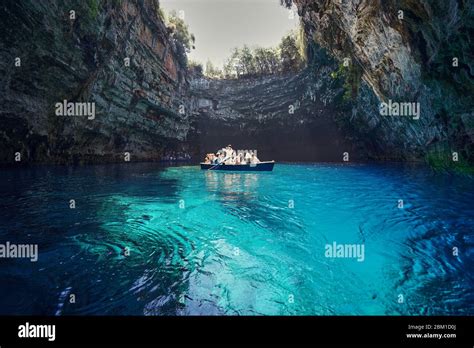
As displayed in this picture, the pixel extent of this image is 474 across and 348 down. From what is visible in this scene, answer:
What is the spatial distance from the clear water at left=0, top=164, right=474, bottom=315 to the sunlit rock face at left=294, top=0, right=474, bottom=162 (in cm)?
562

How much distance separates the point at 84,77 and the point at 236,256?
18224 millimetres

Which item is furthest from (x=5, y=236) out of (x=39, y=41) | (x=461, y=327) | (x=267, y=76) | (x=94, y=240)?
(x=267, y=76)

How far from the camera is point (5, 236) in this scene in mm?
5293

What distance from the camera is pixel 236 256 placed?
487 cm

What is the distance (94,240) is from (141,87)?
20.2 m

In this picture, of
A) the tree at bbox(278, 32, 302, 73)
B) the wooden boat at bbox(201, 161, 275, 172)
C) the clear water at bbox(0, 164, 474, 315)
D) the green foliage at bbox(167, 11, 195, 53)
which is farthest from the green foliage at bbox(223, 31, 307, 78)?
the clear water at bbox(0, 164, 474, 315)

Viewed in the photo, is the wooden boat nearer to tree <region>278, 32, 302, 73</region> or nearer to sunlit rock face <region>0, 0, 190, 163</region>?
sunlit rock face <region>0, 0, 190, 163</region>

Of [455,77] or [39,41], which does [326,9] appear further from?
[39,41]

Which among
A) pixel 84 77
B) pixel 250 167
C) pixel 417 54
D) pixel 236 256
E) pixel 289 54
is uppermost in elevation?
pixel 289 54

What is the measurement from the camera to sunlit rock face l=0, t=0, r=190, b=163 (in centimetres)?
1319

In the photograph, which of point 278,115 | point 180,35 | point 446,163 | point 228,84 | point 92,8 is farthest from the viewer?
point 278,115

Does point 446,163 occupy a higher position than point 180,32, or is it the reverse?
point 180,32

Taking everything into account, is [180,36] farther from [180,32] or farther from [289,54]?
[289,54]

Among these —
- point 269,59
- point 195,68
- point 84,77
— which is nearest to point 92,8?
point 84,77
